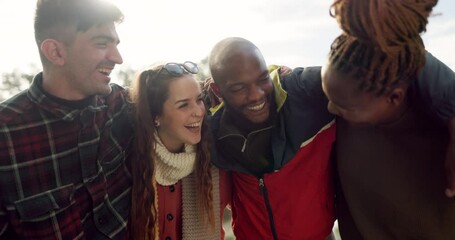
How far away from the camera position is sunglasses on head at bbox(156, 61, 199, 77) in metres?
2.16

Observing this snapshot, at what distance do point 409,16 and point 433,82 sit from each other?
30cm

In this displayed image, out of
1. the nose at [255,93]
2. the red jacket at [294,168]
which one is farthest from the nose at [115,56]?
the nose at [255,93]

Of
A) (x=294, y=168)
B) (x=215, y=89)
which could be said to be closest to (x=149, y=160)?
(x=215, y=89)

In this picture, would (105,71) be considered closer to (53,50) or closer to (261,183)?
(53,50)

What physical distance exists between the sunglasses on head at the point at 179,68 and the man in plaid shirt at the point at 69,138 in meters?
0.27

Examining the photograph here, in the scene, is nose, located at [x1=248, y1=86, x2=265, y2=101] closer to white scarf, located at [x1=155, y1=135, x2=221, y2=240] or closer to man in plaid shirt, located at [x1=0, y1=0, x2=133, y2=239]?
white scarf, located at [x1=155, y1=135, x2=221, y2=240]

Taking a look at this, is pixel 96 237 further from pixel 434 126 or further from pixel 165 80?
pixel 434 126

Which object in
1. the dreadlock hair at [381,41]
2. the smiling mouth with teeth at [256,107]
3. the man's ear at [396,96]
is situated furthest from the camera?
the smiling mouth with teeth at [256,107]

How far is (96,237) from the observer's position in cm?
196

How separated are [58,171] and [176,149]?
66 centimetres

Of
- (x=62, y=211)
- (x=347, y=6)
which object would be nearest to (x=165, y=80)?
(x=62, y=211)

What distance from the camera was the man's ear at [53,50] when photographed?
203 cm

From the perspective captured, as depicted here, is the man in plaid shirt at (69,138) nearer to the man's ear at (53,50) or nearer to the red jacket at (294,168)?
the man's ear at (53,50)

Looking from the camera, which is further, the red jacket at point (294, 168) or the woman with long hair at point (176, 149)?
the woman with long hair at point (176, 149)
